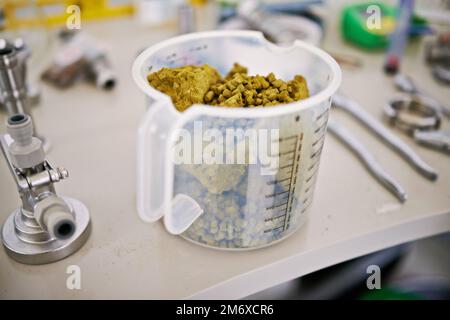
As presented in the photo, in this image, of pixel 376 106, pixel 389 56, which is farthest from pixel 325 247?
pixel 389 56

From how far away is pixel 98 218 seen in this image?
1.68ft

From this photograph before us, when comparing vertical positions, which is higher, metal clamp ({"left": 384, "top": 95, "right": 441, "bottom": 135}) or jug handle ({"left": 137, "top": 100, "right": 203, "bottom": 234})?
jug handle ({"left": 137, "top": 100, "right": 203, "bottom": 234})

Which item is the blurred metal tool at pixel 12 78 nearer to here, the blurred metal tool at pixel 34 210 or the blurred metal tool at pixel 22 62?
the blurred metal tool at pixel 22 62

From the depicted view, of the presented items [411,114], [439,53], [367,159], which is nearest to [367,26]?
[439,53]

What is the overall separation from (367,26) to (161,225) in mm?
652

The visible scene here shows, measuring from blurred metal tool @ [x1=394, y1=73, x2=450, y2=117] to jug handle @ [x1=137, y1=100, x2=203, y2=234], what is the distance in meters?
0.49

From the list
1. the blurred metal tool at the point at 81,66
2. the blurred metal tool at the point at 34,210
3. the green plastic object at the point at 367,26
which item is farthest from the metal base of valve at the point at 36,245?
the green plastic object at the point at 367,26

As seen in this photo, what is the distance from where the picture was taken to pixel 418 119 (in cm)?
66

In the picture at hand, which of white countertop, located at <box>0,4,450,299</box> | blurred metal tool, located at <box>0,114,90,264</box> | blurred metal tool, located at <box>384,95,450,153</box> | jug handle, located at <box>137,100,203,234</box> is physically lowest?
white countertop, located at <box>0,4,450,299</box>

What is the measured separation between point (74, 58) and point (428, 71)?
674mm

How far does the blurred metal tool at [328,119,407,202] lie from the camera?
0.55m

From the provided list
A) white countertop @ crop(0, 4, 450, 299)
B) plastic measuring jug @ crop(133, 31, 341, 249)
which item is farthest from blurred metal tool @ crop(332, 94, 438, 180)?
plastic measuring jug @ crop(133, 31, 341, 249)

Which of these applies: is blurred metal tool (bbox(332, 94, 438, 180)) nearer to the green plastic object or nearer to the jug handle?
the green plastic object

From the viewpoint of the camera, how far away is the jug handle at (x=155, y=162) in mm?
361
